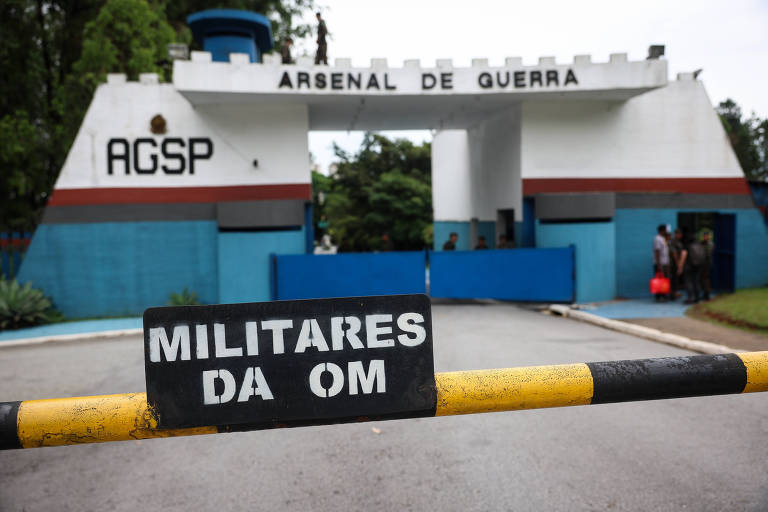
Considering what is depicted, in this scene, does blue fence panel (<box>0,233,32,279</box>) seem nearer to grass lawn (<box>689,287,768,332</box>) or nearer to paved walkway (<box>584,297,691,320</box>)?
paved walkway (<box>584,297,691,320</box>)

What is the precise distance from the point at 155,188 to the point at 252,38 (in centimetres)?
502

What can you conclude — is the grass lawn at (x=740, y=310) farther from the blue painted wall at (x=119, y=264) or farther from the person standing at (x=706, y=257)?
the blue painted wall at (x=119, y=264)

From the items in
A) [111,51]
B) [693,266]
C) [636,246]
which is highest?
[111,51]

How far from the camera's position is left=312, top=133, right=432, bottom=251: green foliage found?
38.8 meters

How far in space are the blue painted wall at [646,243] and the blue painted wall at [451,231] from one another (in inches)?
323

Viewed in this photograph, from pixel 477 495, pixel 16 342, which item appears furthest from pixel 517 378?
pixel 16 342

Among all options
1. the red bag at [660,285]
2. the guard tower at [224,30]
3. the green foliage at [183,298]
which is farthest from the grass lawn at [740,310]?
the guard tower at [224,30]

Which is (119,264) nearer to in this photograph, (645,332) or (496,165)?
(496,165)

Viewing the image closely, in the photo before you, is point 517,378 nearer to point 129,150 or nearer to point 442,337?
point 442,337

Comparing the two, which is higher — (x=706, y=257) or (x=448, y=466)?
(x=706, y=257)

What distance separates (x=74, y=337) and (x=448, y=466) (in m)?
9.94

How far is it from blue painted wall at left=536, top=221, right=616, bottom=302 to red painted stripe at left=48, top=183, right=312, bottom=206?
6157 mm

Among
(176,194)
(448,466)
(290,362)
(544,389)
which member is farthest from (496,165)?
(290,362)

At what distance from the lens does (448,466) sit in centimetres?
504
